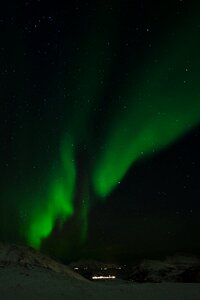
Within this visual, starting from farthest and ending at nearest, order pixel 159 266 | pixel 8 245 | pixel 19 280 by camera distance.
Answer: pixel 159 266 → pixel 8 245 → pixel 19 280

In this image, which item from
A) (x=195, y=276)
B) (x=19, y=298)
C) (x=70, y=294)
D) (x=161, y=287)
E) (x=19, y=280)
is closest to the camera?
(x=19, y=298)

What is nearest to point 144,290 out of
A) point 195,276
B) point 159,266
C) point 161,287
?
point 161,287

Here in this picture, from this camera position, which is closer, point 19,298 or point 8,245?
point 19,298

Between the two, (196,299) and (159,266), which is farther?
(159,266)

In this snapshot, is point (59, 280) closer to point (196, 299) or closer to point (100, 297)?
point (100, 297)

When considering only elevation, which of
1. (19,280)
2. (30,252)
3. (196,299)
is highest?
(30,252)

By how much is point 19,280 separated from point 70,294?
3.28m

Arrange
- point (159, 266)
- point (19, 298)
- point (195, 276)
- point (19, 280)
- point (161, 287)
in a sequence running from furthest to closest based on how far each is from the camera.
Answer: point (159, 266) → point (195, 276) → point (161, 287) → point (19, 280) → point (19, 298)

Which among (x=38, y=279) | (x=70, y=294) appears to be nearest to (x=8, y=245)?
(x=38, y=279)

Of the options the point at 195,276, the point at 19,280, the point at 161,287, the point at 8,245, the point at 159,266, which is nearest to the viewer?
the point at 19,280

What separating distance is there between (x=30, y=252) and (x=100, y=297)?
67.2 ft

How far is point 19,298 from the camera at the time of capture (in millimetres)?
17984

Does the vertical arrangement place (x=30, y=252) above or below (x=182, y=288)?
above

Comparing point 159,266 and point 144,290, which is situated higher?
point 159,266
